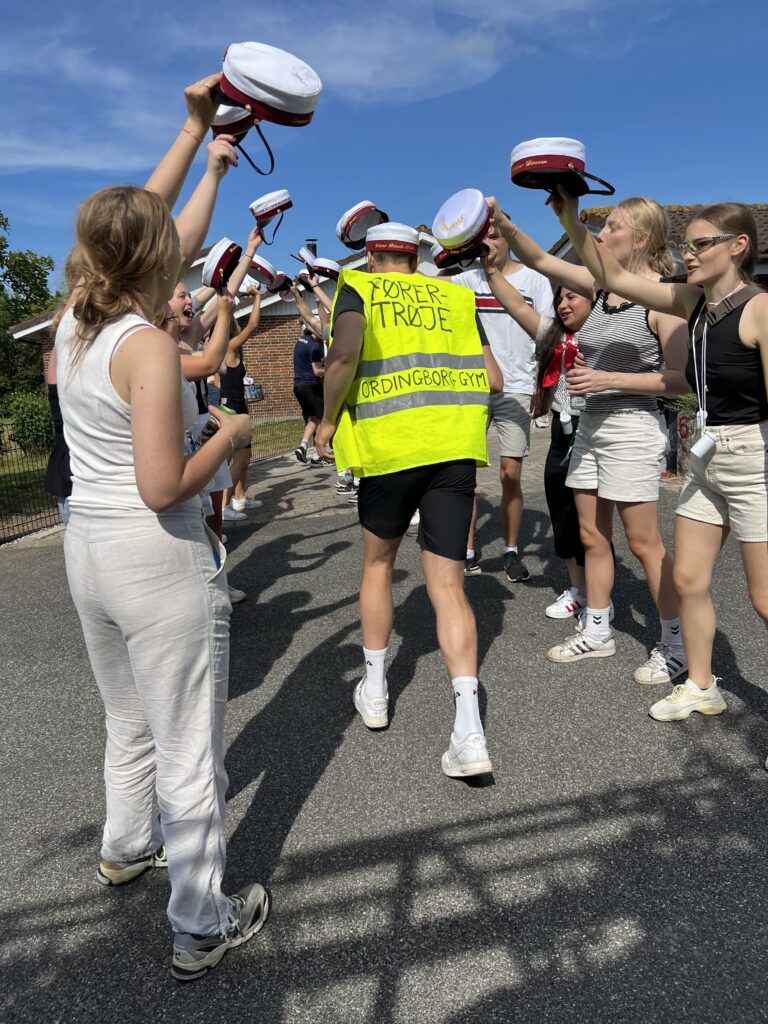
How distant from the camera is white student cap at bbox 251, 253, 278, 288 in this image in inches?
170

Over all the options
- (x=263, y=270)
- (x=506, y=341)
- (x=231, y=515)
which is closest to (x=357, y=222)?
(x=263, y=270)

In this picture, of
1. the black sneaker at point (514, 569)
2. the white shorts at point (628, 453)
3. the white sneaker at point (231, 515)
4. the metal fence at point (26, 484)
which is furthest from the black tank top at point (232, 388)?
the white shorts at point (628, 453)

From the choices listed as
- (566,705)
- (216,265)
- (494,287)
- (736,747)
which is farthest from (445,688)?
(216,265)

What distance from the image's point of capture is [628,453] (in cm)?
321

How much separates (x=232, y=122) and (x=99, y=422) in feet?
4.14

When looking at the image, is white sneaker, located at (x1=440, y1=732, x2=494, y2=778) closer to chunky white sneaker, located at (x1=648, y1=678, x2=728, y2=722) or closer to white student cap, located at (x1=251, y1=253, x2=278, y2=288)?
chunky white sneaker, located at (x1=648, y1=678, x2=728, y2=722)

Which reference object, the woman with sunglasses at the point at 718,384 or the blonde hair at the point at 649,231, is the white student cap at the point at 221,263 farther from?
the blonde hair at the point at 649,231

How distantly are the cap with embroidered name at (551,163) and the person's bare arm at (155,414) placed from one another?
1.46m

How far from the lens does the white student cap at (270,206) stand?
12.1 ft

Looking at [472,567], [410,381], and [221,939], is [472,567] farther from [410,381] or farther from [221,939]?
[221,939]

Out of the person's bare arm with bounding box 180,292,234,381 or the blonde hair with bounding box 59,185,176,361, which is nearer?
the blonde hair with bounding box 59,185,176,361

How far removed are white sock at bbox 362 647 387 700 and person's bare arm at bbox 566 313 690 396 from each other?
152 centimetres

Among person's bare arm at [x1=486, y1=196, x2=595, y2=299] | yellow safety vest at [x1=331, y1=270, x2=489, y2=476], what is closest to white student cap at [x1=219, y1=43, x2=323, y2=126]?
yellow safety vest at [x1=331, y1=270, x2=489, y2=476]

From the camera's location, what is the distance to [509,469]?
16.0 feet
